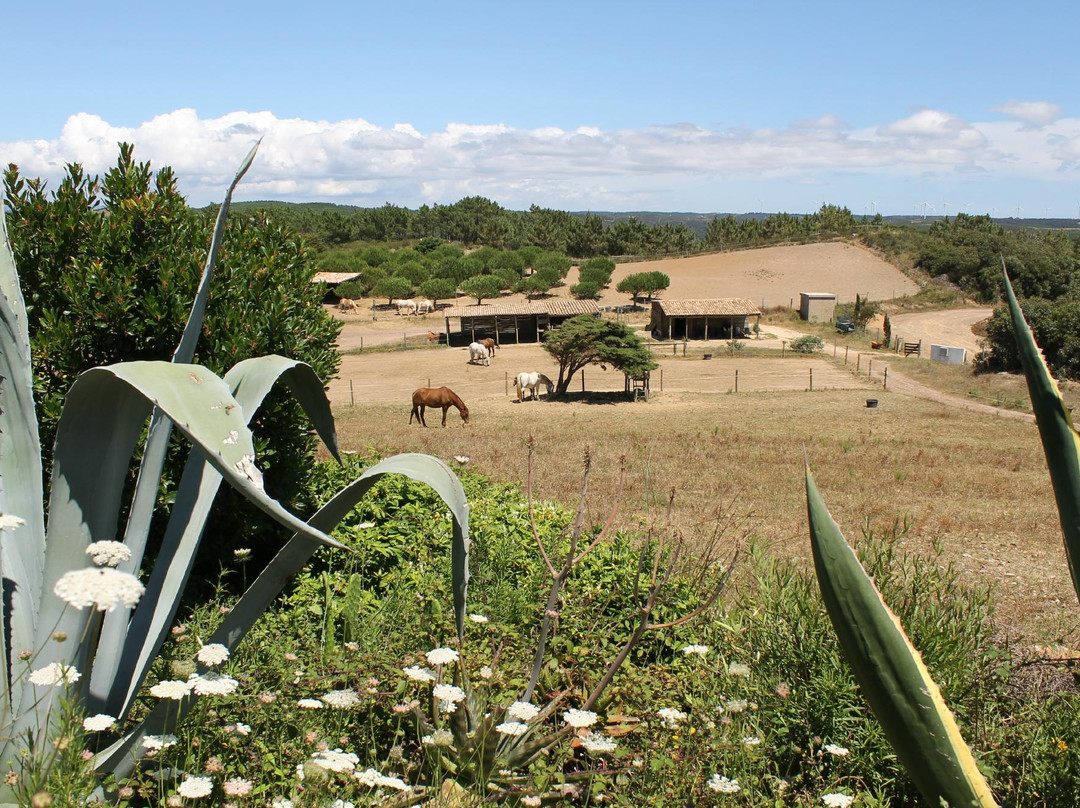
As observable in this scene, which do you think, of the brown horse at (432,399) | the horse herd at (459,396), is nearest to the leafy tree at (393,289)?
the horse herd at (459,396)

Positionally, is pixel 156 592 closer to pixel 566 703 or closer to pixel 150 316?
pixel 566 703

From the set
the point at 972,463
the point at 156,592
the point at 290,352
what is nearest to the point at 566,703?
the point at 156,592

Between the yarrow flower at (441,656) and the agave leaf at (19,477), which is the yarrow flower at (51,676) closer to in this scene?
the agave leaf at (19,477)

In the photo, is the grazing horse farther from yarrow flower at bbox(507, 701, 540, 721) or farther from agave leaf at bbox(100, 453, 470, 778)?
yarrow flower at bbox(507, 701, 540, 721)

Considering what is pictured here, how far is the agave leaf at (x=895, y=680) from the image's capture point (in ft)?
5.82

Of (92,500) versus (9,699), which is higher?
(92,500)

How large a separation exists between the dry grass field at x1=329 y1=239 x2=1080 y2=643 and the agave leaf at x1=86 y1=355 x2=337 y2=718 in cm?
172

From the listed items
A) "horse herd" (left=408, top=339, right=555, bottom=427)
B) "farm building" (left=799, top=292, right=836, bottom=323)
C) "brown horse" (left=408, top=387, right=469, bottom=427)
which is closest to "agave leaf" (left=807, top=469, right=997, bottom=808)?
"horse herd" (left=408, top=339, right=555, bottom=427)

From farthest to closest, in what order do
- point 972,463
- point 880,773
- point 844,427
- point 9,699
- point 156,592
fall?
point 844,427
point 972,463
point 880,773
point 156,592
point 9,699

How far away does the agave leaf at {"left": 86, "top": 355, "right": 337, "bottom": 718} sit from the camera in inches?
107

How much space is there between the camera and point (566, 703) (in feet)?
11.8

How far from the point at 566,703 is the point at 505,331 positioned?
1844 inches

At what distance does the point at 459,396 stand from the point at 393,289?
1302 inches

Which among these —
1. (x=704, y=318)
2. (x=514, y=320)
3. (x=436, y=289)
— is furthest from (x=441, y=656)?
(x=436, y=289)
